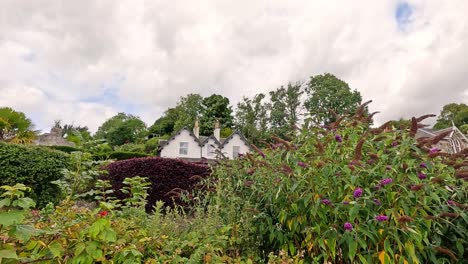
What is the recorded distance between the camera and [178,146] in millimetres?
24578

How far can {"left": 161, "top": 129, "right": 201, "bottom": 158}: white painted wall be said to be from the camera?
2442 centimetres

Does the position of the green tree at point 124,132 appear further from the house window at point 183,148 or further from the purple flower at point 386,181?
the purple flower at point 386,181

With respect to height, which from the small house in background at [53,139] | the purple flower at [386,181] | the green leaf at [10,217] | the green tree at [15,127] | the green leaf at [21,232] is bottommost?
the green leaf at [21,232]

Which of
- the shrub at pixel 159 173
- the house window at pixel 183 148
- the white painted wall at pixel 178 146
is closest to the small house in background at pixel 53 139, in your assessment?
the white painted wall at pixel 178 146

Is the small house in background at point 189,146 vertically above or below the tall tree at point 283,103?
below

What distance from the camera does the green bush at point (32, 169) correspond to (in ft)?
18.9

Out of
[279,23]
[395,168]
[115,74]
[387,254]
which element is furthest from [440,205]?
[115,74]

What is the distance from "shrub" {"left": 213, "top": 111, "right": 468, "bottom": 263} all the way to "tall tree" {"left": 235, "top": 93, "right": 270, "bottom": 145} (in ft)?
102

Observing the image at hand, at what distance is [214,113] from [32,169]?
32654 millimetres

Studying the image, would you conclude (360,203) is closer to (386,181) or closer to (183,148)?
(386,181)

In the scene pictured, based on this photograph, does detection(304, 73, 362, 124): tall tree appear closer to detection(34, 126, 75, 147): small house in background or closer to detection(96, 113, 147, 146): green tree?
detection(96, 113, 147, 146): green tree

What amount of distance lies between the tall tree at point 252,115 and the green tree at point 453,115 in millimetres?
22915

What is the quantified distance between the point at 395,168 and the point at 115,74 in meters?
7.39

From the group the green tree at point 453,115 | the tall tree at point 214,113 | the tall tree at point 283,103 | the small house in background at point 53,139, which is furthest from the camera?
the green tree at point 453,115
